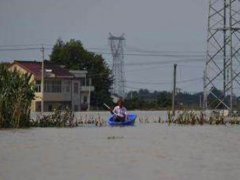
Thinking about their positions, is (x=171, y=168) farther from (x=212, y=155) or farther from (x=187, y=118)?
(x=187, y=118)

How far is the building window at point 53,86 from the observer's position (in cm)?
7456

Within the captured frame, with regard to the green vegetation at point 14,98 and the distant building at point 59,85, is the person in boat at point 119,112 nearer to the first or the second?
the green vegetation at point 14,98

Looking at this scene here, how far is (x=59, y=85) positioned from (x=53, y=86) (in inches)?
38.5

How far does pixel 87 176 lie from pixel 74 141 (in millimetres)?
9395

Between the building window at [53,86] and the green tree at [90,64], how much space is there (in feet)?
26.5

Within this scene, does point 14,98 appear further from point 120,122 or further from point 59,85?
point 59,85

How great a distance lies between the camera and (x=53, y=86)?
7550 centimetres

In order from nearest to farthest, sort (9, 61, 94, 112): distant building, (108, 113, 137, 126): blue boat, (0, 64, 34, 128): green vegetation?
(0, 64, 34, 128): green vegetation, (108, 113, 137, 126): blue boat, (9, 61, 94, 112): distant building

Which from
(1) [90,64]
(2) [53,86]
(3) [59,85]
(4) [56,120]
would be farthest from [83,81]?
(4) [56,120]

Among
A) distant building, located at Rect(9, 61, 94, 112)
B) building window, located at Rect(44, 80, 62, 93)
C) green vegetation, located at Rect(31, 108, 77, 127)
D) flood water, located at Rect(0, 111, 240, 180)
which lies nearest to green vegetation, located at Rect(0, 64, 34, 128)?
green vegetation, located at Rect(31, 108, 77, 127)

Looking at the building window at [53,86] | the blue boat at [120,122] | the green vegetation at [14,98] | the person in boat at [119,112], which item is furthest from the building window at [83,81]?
the green vegetation at [14,98]

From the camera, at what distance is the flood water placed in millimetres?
13070

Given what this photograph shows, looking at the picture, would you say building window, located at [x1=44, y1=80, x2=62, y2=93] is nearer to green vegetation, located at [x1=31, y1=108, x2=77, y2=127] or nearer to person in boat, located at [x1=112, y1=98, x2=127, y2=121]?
person in boat, located at [x1=112, y1=98, x2=127, y2=121]

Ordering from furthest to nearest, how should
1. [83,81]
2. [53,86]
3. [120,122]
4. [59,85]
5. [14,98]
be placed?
[83,81] → [59,85] → [53,86] → [120,122] → [14,98]
